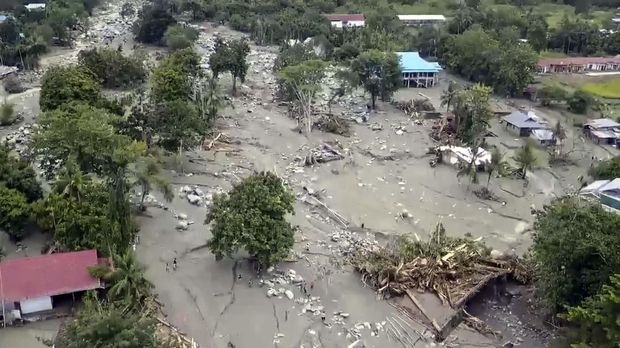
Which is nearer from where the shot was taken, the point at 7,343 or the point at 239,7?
the point at 7,343

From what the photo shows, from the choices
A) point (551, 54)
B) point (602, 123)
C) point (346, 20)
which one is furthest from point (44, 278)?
point (551, 54)

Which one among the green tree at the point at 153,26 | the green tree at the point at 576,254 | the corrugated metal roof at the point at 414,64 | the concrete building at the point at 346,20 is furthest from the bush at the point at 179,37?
the green tree at the point at 576,254

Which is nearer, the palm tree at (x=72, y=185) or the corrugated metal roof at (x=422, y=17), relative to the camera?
the palm tree at (x=72, y=185)

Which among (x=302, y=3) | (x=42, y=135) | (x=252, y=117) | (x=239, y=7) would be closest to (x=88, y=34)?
(x=239, y=7)

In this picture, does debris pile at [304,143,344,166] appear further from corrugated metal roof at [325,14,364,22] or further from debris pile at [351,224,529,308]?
corrugated metal roof at [325,14,364,22]

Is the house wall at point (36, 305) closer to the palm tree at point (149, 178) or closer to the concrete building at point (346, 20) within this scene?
the palm tree at point (149, 178)

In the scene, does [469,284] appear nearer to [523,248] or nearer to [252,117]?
[523,248]

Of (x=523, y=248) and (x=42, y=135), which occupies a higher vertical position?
(x=42, y=135)

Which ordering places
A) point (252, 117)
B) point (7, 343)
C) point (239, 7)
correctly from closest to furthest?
point (7, 343)
point (252, 117)
point (239, 7)
